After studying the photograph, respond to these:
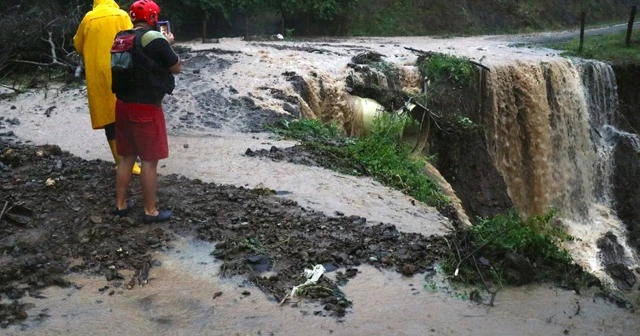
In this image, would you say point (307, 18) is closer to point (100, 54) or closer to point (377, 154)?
point (377, 154)

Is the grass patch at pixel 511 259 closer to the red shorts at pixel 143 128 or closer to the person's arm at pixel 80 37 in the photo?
the red shorts at pixel 143 128

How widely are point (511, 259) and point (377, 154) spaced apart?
12.0 ft

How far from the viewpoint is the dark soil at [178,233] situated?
441cm

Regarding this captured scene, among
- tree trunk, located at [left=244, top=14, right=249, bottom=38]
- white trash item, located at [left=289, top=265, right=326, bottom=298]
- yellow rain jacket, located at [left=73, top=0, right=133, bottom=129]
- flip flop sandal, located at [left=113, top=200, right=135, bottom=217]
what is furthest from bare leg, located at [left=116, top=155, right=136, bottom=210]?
tree trunk, located at [left=244, top=14, right=249, bottom=38]

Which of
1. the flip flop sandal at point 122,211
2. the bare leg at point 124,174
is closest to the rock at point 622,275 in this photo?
the flip flop sandal at point 122,211

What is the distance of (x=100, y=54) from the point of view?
5.77 meters

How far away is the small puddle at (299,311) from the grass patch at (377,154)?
2.89 m

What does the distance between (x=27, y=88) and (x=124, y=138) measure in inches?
241

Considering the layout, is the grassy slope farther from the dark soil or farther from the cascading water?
the dark soil

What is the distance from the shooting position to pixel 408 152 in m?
9.23

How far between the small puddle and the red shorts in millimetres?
914

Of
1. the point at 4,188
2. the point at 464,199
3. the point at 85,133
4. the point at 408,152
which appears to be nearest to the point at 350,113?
the point at 408,152

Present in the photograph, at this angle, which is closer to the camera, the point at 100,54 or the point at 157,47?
the point at 157,47

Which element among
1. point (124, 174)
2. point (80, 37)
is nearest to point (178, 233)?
point (124, 174)
